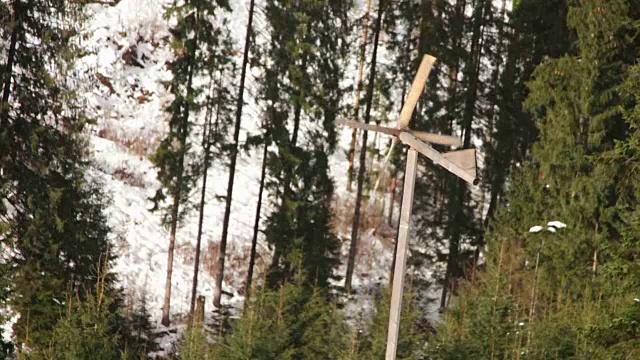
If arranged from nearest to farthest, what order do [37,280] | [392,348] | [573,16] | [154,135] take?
[392,348]
[37,280]
[573,16]
[154,135]

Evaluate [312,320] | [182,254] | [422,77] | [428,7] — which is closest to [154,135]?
[182,254]

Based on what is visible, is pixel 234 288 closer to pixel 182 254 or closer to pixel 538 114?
pixel 182 254

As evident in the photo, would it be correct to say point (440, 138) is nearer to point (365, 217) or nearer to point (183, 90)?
point (183, 90)

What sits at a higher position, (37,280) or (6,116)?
(6,116)

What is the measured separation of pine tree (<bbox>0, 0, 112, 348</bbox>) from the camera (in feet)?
63.5

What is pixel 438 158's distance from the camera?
10.0 metres

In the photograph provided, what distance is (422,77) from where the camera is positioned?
418 inches

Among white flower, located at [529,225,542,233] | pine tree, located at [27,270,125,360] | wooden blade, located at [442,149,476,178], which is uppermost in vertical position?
white flower, located at [529,225,542,233]

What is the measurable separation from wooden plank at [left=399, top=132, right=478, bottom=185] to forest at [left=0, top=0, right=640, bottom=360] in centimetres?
87

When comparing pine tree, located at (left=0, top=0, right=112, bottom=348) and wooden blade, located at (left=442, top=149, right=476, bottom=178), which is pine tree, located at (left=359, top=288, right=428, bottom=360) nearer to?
wooden blade, located at (left=442, top=149, right=476, bottom=178)

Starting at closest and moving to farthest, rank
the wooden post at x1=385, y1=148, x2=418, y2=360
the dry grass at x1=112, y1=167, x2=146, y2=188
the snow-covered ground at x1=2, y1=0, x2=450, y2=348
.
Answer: the wooden post at x1=385, y1=148, x2=418, y2=360
the snow-covered ground at x1=2, y1=0, x2=450, y2=348
the dry grass at x1=112, y1=167, x2=146, y2=188

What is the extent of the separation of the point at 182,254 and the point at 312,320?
582 inches

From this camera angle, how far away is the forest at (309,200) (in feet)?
52.3

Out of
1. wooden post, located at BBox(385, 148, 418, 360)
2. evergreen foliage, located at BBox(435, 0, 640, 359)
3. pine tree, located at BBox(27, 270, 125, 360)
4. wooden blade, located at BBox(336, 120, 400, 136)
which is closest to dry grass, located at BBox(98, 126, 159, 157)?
evergreen foliage, located at BBox(435, 0, 640, 359)
